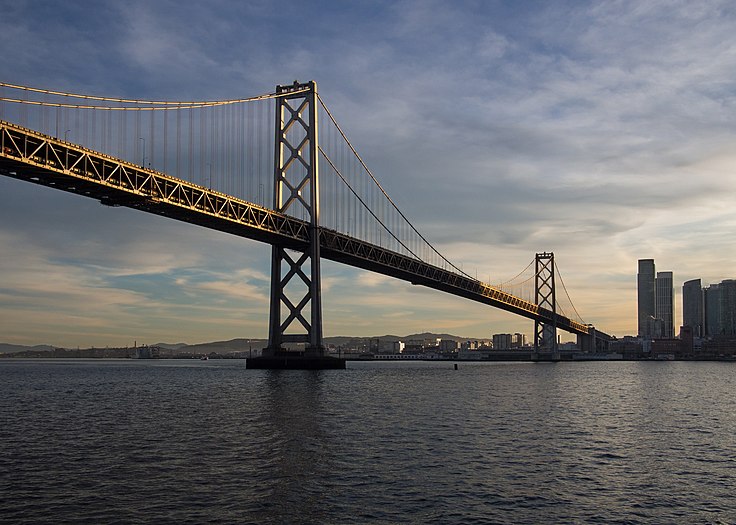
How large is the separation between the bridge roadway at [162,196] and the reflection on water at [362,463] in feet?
45.1

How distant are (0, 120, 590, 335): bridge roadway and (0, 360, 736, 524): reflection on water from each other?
1375 cm

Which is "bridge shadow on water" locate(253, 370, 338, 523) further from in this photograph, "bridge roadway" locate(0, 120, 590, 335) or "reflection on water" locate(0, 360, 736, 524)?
"bridge roadway" locate(0, 120, 590, 335)

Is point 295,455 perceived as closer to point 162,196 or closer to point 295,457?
point 295,457

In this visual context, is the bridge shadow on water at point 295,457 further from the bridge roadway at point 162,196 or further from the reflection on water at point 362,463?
the bridge roadway at point 162,196

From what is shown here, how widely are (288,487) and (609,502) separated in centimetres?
771

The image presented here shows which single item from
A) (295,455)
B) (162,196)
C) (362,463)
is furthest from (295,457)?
(162,196)

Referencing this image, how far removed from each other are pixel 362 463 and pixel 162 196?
36567mm

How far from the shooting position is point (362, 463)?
22.0 m

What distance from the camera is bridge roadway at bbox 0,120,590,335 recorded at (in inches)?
1695

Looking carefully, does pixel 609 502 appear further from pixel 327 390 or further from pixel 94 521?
pixel 327 390

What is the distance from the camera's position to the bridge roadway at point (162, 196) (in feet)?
141

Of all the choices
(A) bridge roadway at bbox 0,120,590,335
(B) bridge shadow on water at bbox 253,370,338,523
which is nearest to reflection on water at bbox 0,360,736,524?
(B) bridge shadow on water at bbox 253,370,338,523

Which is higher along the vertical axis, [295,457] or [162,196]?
[162,196]

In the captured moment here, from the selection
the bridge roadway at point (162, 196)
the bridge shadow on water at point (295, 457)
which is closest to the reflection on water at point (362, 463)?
the bridge shadow on water at point (295, 457)
